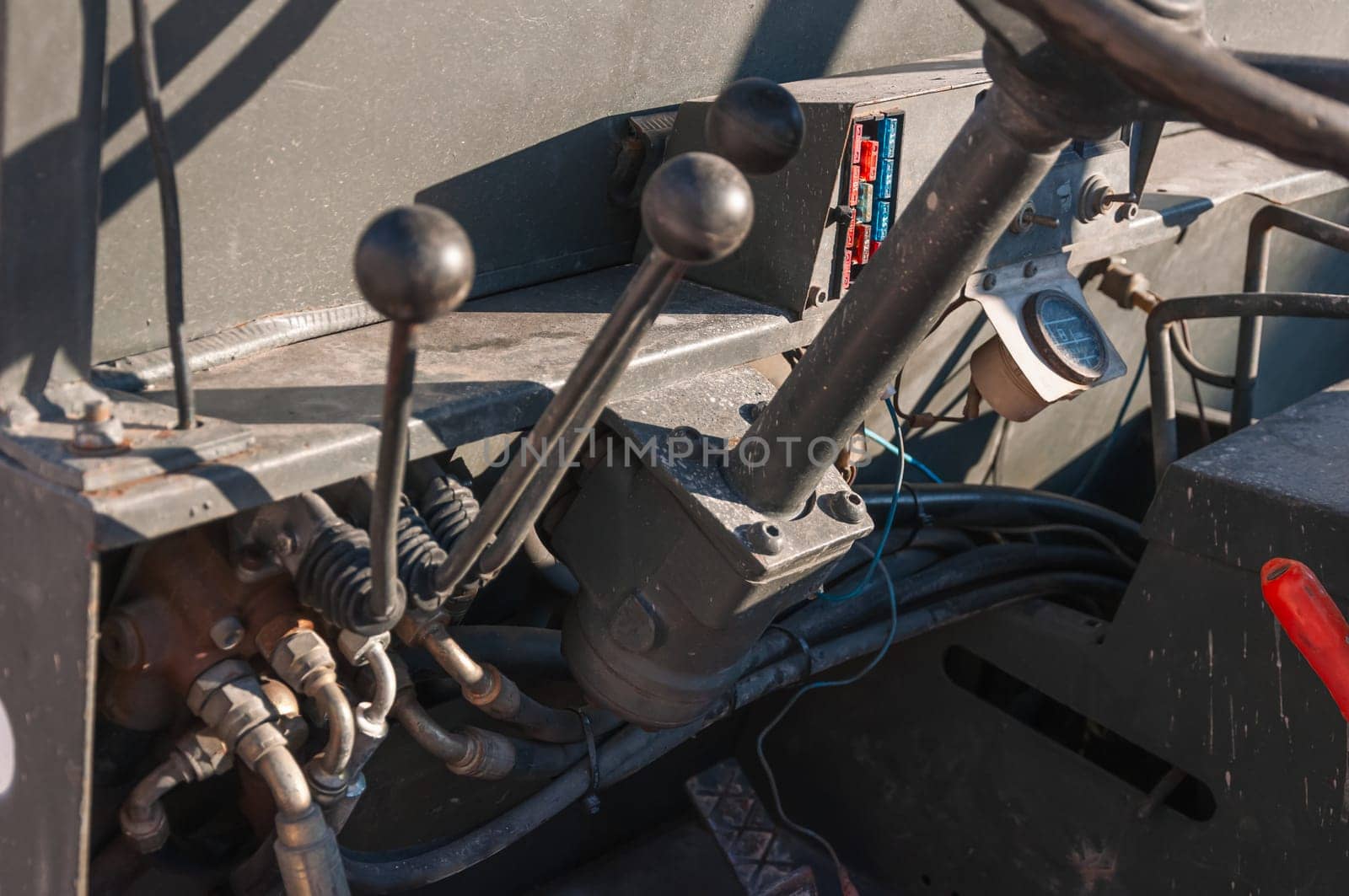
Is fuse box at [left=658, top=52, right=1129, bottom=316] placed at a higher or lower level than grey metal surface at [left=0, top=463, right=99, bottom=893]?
higher

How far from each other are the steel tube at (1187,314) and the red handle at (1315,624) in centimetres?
62

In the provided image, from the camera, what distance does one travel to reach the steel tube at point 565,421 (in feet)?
2.26

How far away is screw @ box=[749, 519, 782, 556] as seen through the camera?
3.01 ft

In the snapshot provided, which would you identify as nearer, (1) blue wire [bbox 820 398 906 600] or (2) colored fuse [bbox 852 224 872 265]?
(2) colored fuse [bbox 852 224 872 265]

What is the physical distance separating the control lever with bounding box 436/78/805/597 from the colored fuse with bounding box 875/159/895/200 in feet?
1.08

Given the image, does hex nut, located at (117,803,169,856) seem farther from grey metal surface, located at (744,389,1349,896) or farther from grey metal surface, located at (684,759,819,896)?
grey metal surface, located at (744,389,1349,896)

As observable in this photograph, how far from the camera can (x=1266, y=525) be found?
1189mm

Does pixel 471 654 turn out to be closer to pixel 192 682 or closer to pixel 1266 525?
pixel 192 682

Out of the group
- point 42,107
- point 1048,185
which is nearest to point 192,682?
point 42,107

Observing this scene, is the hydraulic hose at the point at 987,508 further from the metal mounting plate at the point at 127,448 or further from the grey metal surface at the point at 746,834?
the metal mounting plate at the point at 127,448

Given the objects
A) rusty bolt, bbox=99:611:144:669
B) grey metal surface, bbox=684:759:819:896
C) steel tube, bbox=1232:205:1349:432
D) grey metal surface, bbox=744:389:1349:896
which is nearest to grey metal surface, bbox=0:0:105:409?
rusty bolt, bbox=99:611:144:669

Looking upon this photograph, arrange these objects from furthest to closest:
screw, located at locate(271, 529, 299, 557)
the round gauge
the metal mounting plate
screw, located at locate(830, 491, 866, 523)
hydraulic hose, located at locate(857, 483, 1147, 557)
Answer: hydraulic hose, located at locate(857, 483, 1147, 557)
the round gauge
screw, located at locate(830, 491, 866, 523)
screw, located at locate(271, 529, 299, 557)
the metal mounting plate

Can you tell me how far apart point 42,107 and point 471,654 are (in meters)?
0.57

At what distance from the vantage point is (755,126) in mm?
793
